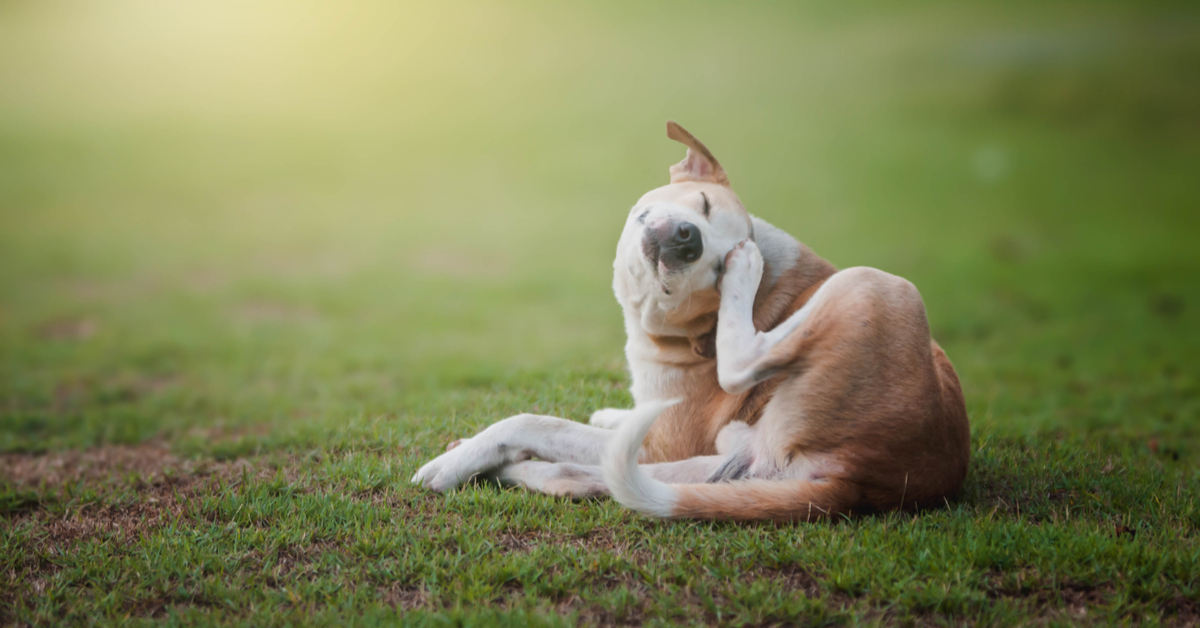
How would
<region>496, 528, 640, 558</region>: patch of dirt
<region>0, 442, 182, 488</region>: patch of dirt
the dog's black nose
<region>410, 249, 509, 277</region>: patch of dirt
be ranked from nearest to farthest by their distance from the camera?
<region>496, 528, 640, 558</region>: patch of dirt → the dog's black nose → <region>0, 442, 182, 488</region>: patch of dirt → <region>410, 249, 509, 277</region>: patch of dirt

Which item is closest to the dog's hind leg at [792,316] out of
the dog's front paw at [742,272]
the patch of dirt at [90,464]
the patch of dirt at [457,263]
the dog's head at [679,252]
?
the dog's front paw at [742,272]

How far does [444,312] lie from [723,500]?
9992 mm

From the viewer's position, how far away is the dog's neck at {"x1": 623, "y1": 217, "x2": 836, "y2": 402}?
3936 mm

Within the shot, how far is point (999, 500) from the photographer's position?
12.8ft

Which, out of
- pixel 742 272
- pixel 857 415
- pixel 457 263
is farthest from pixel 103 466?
pixel 457 263

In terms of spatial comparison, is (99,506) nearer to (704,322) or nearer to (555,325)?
(704,322)

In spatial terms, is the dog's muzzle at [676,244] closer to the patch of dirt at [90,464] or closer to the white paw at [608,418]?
the white paw at [608,418]

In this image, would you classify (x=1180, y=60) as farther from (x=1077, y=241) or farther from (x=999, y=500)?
(x=999, y=500)

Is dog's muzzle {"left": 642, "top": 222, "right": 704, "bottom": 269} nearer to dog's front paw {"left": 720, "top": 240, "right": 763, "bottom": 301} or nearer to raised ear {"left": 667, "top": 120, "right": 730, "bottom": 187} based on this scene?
dog's front paw {"left": 720, "top": 240, "right": 763, "bottom": 301}

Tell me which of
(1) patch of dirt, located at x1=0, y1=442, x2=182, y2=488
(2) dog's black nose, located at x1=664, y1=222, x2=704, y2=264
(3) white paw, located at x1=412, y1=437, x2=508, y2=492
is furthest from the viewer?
(1) patch of dirt, located at x1=0, y1=442, x2=182, y2=488

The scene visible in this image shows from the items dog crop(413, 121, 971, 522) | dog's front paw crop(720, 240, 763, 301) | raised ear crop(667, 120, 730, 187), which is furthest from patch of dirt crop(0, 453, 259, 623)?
raised ear crop(667, 120, 730, 187)

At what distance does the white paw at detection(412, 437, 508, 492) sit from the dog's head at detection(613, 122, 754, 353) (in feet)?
3.22

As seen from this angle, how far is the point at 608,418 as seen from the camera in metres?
4.59

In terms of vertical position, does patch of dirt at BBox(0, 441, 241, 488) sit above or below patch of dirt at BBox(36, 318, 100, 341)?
above
